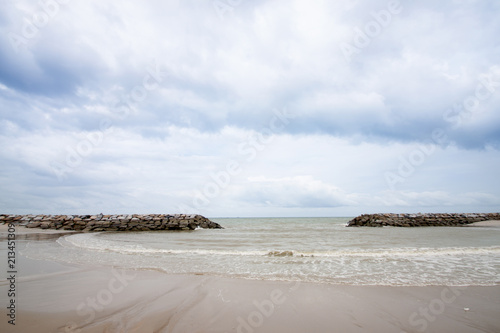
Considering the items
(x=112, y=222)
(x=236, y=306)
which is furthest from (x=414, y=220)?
(x=112, y=222)

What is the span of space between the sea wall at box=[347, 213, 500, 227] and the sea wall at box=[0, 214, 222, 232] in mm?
22124

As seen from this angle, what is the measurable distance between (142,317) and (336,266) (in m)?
6.39

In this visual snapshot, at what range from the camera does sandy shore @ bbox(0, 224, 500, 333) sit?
3.70 metres

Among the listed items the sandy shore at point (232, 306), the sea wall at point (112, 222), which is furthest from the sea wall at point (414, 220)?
the sandy shore at point (232, 306)

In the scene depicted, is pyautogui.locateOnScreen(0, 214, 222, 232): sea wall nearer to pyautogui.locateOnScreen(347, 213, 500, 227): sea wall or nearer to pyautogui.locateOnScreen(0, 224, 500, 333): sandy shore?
pyautogui.locateOnScreen(347, 213, 500, 227): sea wall

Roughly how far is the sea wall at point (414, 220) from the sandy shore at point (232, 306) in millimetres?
31566

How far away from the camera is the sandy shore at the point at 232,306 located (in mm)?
3697

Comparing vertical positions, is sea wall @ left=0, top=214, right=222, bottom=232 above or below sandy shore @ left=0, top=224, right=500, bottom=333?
below

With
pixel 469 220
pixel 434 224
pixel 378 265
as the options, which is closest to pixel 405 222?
pixel 434 224

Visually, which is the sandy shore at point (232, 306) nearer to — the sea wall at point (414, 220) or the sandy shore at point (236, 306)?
the sandy shore at point (236, 306)

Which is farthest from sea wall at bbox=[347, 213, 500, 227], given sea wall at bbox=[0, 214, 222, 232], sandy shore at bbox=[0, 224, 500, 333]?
sandy shore at bbox=[0, 224, 500, 333]

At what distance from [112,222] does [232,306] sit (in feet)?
95.3

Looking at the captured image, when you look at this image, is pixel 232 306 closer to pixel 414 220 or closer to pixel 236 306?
pixel 236 306

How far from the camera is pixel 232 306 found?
4512 millimetres
